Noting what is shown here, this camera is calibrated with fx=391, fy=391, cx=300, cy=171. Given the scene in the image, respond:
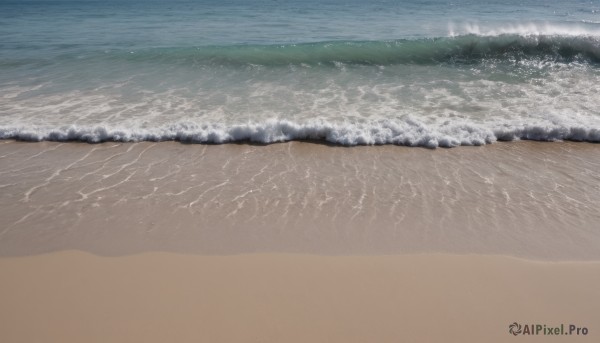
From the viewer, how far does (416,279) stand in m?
4.03

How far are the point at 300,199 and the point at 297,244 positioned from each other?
1009 mm

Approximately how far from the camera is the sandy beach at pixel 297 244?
3.56m

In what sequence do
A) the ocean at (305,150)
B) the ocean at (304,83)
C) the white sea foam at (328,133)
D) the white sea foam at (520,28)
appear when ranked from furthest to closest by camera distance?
1. the white sea foam at (520,28)
2. the ocean at (304,83)
3. the white sea foam at (328,133)
4. the ocean at (305,150)

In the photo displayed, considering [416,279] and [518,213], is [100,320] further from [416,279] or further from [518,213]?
[518,213]

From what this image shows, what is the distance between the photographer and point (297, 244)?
4602 millimetres

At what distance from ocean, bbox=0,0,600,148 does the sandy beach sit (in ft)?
2.27

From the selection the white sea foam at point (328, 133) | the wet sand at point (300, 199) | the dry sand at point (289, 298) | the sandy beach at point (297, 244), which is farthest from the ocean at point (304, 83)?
the dry sand at point (289, 298)

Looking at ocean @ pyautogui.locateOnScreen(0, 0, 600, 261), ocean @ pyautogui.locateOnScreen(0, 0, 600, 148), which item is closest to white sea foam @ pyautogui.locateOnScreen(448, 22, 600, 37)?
ocean @ pyautogui.locateOnScreen(0, 0, 600, 148)

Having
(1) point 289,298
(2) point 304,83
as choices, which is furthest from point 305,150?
(2) point 304,83

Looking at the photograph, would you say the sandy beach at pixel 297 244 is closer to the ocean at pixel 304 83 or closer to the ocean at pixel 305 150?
the ocean at pixel 305 150

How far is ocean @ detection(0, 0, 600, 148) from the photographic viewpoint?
24.6 feet

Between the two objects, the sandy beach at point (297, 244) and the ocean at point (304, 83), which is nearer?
the sandy beach at point (297, 244)

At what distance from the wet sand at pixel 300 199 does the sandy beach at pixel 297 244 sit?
26 mm

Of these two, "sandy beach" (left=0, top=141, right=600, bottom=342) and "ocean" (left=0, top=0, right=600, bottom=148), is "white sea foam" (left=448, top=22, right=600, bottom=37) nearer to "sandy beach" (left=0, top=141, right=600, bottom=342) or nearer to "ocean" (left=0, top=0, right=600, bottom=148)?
"ocean" (left=0, top=0, right=600, bottom=148)
